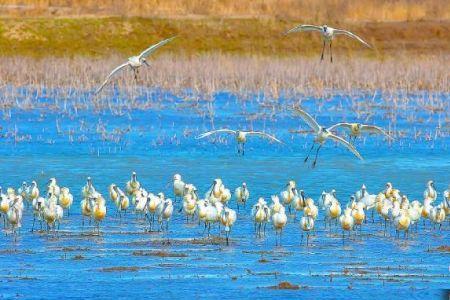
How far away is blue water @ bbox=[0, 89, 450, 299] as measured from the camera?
11.4m

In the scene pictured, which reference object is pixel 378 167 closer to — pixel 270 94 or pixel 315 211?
pixel 315 211

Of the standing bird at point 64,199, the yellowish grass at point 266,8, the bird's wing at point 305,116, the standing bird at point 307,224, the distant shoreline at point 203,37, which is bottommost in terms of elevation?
the standing bird at point 307,224

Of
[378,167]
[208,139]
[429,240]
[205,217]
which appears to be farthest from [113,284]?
[208,139]

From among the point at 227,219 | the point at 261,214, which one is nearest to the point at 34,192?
the point at 227,219

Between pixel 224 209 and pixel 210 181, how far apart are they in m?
4.30

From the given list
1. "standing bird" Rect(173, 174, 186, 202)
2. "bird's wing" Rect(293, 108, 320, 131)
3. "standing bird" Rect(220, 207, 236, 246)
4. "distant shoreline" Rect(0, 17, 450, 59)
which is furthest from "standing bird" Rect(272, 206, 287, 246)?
"distant shoreline" Rect(0, 17, 450, 59)

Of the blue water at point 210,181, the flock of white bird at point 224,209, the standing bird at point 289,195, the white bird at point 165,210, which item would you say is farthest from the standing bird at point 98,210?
the standing bird at point 289,195

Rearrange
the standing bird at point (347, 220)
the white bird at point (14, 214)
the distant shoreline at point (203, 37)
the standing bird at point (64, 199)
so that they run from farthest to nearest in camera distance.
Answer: the distant shoreline at point (203, 37) → the standing bird at point (64, 199) → the standing bird at point (347, 220) → the white bird at point (14, 214)

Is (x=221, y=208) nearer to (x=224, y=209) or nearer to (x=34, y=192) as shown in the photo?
(x=224, y=209)

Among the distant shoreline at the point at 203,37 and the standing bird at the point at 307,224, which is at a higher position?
the distant shoreline at the point at 203,37

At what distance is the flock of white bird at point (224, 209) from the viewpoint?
534 inches

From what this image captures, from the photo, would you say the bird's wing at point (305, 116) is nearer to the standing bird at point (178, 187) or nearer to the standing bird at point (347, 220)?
the standing bird at point (178, 187)

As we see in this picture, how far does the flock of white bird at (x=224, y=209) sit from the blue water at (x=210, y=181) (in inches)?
6.4

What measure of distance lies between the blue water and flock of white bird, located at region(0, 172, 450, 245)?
16 cm
